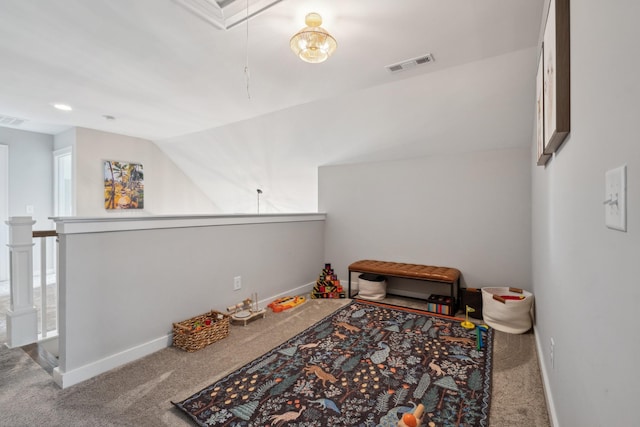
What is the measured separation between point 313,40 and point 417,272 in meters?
2.44

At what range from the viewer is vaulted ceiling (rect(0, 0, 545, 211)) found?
1.92 metres

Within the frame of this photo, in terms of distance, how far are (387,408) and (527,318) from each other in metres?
1.69

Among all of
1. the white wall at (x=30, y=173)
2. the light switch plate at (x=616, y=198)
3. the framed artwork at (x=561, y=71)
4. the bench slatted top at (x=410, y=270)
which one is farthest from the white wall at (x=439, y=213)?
the white wall at (x=30, y=173)

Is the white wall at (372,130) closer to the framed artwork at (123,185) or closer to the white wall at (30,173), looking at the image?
the framed artwork at (123,185)

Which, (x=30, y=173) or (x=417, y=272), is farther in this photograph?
(x=30, y=173)

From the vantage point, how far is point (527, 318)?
2605 mm

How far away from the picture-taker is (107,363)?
81.6 inches

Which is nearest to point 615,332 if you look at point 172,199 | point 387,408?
point 387,408

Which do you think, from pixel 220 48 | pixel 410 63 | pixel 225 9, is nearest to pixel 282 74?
pixel 220 48

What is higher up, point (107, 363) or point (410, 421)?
point (410, 421)

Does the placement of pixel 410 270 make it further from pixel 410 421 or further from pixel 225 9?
pixel 225 9

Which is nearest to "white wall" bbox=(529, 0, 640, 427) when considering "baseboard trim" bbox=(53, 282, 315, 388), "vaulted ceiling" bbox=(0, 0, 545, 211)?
"vaulted ceiling" bbox=(0, 0, 545, 211)

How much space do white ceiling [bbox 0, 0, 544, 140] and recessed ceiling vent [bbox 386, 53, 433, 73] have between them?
57 millimetres

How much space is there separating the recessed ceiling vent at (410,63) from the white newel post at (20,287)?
324cm
